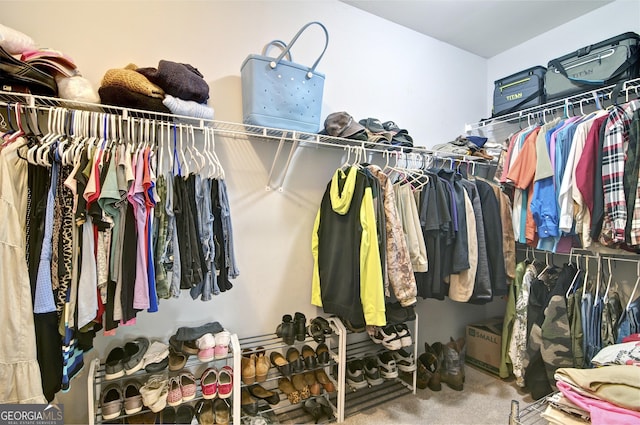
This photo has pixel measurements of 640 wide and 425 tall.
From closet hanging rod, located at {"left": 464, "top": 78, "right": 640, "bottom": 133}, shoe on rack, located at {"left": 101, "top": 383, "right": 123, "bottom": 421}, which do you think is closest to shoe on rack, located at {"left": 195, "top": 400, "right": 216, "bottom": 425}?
shoe on rack, located at {"left": 101, "top": 383, "right": 123, "bottom": 421}

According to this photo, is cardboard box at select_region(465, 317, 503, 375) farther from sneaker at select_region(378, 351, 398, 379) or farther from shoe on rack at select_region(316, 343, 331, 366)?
shoe on rack at select_region(316, 343, 331, 366)

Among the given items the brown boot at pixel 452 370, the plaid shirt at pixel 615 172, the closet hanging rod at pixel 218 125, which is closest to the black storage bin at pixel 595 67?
the plaid shirt at pixel 615 172

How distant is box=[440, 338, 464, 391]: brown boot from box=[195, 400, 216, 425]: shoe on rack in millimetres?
1570

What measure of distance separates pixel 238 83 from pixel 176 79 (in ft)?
1.63

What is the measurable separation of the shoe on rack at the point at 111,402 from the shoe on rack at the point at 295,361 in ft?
2.73

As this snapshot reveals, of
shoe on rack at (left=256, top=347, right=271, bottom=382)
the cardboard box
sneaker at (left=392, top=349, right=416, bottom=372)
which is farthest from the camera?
the cardboard box

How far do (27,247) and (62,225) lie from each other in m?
0.13

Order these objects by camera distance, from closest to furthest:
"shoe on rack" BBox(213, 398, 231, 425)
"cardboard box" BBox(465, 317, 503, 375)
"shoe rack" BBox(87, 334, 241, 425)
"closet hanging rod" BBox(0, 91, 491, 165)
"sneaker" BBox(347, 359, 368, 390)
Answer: "closet hanging rod" BBox(0, 91, 491, 165), "shoe rack" BBox(87, 334, 241, 425), "shoe on rack" BBox(213, 398, 231, 425), "sneaker" BBox(347, 359, 368, 390), "cardboard box" BBox(465, 317, 503, 375)

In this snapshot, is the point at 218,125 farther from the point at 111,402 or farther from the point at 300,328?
the point at 111,402

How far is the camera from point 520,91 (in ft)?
7.73

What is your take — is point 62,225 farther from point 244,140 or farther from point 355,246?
point 355,246

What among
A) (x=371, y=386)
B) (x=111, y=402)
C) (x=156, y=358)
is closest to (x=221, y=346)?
(x=156, y=358)

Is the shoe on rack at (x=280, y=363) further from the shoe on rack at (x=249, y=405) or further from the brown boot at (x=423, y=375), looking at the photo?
the brown boot at (x=423, y=375)

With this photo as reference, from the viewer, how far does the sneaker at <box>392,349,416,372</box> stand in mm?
2074
